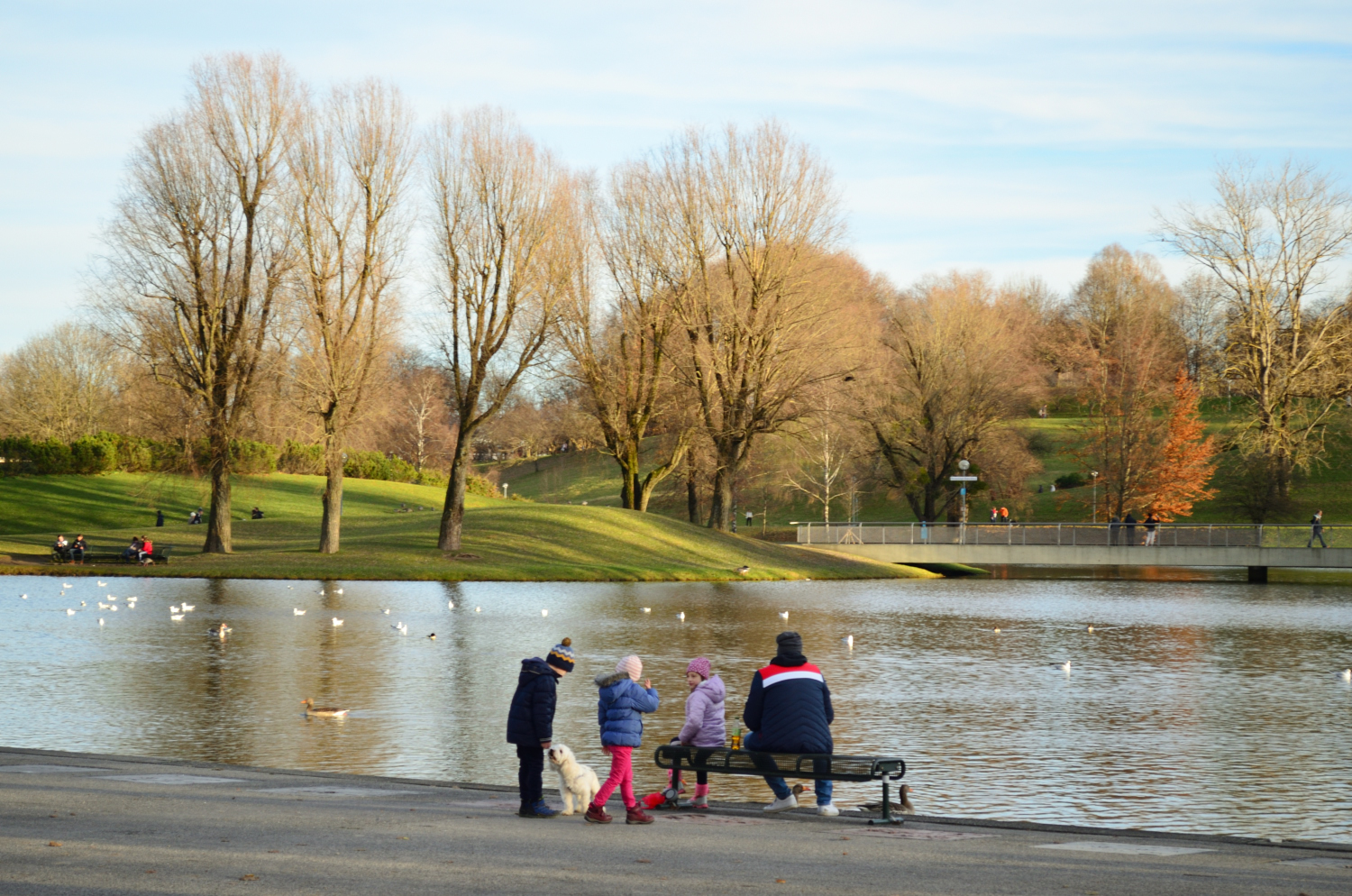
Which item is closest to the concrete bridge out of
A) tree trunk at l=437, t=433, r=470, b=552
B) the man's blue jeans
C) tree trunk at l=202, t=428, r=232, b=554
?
tree trunk at l=437, t=433, r=470, b=552

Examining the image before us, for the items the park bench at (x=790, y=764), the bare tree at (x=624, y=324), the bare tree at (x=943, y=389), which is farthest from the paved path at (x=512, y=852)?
the bare tree at (x=943, y=389)

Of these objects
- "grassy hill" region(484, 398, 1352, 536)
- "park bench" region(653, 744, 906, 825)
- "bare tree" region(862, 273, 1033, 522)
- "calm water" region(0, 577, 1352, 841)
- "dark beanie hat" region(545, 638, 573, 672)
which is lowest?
"calm water" region(0, 577, 1352, 841)

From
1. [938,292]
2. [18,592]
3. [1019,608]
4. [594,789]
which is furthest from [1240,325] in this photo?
[594,789]

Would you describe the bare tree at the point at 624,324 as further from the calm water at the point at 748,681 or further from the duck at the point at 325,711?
the duck at the point at 325,711

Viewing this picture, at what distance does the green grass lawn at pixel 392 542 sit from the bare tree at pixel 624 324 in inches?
204

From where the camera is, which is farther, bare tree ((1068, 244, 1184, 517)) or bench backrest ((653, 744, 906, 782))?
bare tree ((1068, 244, 1184, 517))

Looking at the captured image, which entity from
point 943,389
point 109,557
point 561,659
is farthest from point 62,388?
point 561,659

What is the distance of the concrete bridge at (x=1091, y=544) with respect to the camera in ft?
204

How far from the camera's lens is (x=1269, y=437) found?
259 ft

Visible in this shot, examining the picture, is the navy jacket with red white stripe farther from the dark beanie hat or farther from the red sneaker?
the dark beanie hat

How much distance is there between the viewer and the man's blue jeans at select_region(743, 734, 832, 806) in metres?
11.4

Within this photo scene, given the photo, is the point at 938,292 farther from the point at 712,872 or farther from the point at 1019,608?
the point at 712,872

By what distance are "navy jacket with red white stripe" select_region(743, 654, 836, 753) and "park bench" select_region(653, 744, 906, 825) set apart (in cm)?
19

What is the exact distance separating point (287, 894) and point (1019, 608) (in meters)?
37.9
